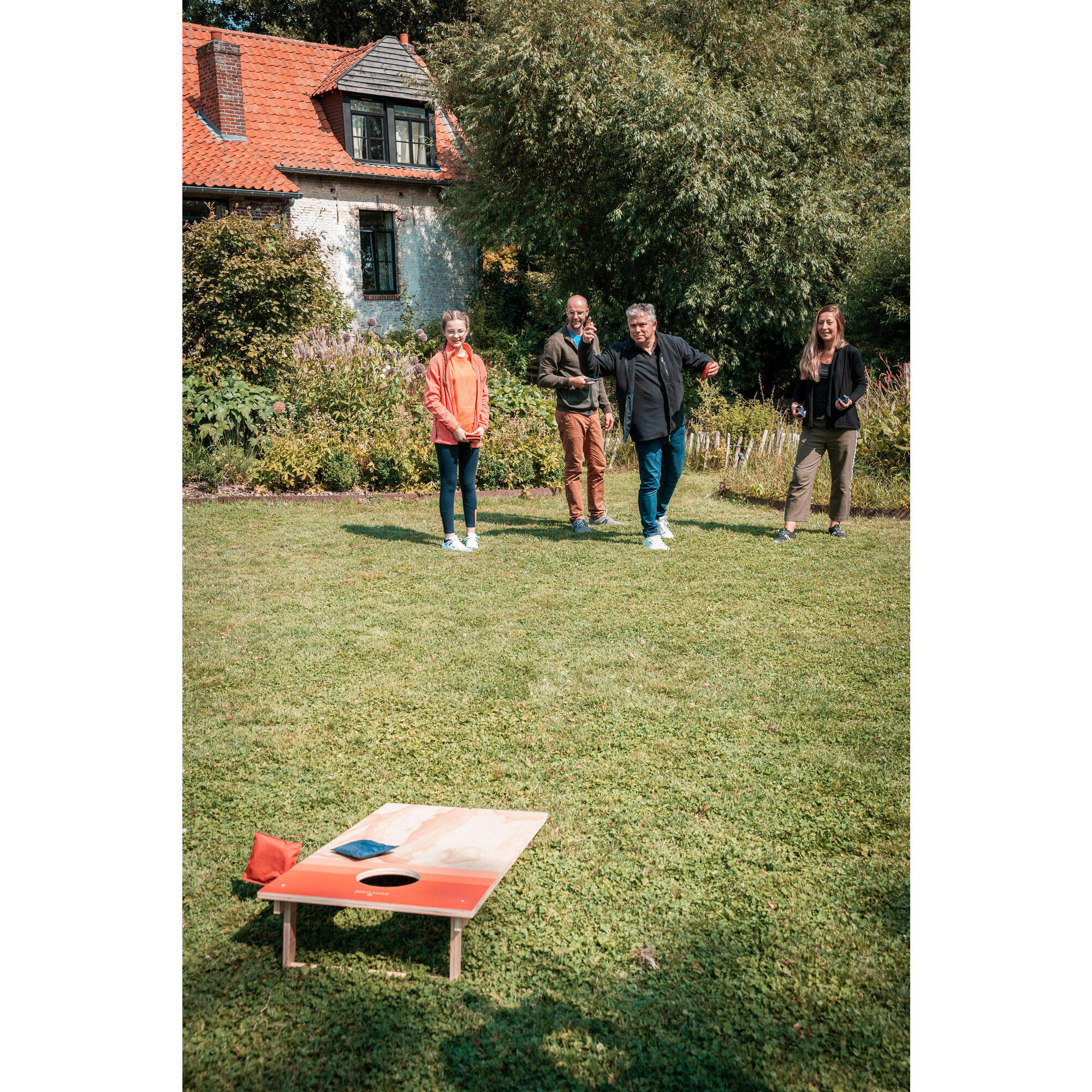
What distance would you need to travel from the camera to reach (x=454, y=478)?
317 inches

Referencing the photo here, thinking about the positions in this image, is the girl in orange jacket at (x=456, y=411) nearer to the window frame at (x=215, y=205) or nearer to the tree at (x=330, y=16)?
the window frame at (x=215, y=205)

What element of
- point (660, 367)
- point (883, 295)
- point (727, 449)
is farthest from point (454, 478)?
point (883, 295)

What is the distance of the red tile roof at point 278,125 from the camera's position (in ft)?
71.5

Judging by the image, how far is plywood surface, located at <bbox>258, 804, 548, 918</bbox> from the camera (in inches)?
100

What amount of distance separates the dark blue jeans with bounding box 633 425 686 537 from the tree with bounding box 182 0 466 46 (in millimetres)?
25554

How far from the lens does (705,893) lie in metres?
3.01

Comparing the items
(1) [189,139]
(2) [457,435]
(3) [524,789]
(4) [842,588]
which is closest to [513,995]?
(3) [524,789]

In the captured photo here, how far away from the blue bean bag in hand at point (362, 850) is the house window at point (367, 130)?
81.2 feet

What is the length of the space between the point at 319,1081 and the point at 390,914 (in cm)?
75

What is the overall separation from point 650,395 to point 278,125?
19685 mm

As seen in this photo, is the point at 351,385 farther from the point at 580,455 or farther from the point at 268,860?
the point at 268,860

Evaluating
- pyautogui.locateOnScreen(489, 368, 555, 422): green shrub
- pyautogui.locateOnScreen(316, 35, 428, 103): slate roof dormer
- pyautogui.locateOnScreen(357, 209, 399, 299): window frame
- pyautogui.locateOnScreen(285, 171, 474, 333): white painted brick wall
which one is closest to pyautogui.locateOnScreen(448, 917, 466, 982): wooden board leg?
pyautogui.locateOnScreen(489, 368, 555, 422): green shrub

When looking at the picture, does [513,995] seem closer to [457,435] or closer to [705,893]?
[705,893]

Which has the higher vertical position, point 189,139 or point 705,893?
point 189,139
